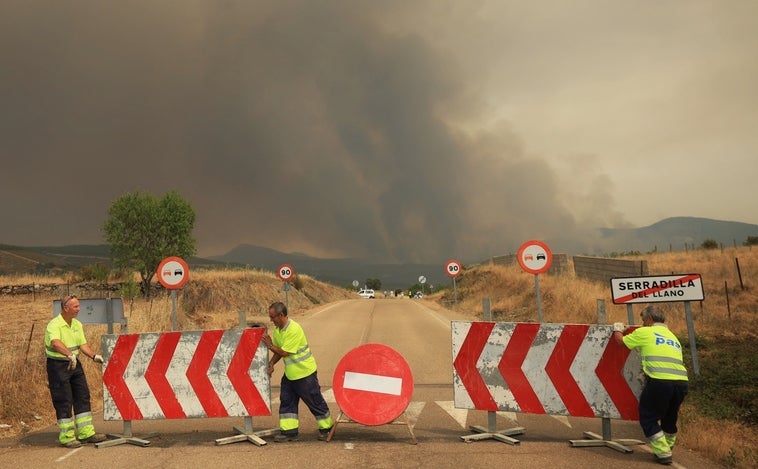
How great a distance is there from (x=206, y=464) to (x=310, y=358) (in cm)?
196

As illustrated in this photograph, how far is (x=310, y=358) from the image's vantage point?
25.8 ft

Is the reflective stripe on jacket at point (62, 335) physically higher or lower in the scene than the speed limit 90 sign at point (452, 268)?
lower

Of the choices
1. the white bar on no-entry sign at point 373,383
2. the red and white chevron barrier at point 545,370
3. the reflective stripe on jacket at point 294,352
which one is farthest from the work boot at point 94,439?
the red and white chevron barrier at point 545,370

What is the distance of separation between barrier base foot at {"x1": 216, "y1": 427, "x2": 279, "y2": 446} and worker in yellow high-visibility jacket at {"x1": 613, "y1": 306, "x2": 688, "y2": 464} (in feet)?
16.2

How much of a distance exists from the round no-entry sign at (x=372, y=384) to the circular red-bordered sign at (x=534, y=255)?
183 inches

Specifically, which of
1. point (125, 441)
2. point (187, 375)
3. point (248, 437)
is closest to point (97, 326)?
point (125, 441)

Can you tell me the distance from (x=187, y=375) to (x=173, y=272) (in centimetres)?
602

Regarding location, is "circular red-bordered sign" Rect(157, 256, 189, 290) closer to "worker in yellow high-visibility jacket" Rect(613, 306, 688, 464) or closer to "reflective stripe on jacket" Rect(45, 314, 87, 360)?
"reflective stripe on jacket" Rect(45, 314, 87, 360)

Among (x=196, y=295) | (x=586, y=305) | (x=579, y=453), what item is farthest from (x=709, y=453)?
(x=196, y=295)

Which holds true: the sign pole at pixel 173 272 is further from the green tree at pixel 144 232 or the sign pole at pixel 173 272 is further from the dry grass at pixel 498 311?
the green tree at pixel 144 232

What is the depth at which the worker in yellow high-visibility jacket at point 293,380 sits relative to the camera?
25.1 ft

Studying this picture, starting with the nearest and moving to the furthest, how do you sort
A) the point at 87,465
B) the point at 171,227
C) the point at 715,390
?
the point at 87,465 → the point at 715,390 → the point at 171,227

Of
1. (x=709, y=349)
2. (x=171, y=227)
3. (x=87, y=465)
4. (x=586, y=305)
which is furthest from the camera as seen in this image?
(x=171, y=227)

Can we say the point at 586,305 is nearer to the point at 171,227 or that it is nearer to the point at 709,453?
the point at 709,453
